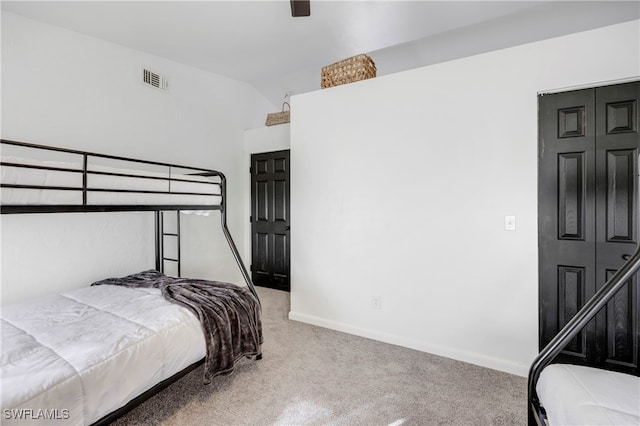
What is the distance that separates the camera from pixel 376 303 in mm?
2789

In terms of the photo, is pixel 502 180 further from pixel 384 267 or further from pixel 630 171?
pixel 384 267

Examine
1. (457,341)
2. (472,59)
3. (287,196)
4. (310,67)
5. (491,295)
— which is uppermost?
(310,67)

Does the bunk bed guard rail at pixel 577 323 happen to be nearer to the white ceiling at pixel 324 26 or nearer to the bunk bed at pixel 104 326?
the bunk bed at pixel 104 326

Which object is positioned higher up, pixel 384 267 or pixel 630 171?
pixel 630 171

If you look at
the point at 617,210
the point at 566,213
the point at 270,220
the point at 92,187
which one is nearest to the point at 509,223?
the point at 566,213

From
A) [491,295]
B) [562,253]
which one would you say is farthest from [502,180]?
[491,295]

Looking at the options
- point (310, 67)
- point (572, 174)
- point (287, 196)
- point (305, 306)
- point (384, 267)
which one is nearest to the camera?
point (572, 174)

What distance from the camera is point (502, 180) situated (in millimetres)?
2254

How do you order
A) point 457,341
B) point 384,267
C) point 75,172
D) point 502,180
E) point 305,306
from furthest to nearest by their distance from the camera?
point 305,306 → point 384,267 → point 457,341 → point 502,180 → point 75,172

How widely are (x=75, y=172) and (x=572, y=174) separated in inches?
120

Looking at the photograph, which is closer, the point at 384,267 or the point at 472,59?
the point at 472,59

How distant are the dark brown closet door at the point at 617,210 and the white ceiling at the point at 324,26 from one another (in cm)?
107

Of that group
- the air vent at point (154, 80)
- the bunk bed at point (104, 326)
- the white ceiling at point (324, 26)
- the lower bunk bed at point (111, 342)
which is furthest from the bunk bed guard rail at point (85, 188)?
the white ceiling at point (324, 26)

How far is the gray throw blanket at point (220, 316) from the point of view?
1.93 meters
